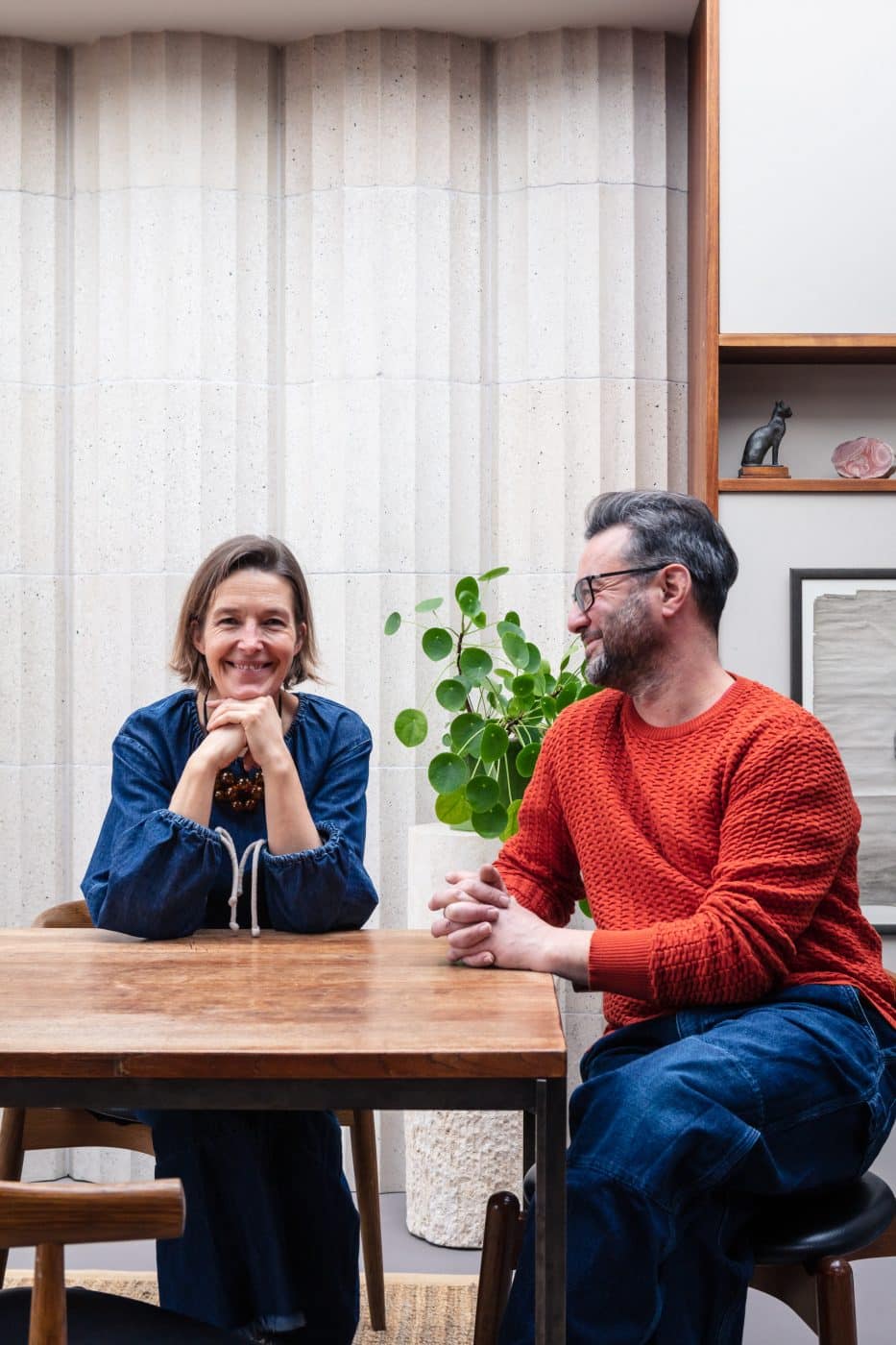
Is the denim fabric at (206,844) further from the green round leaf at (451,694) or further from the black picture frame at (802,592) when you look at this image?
the black picture frame at (802,592)

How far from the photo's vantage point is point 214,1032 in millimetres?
1428

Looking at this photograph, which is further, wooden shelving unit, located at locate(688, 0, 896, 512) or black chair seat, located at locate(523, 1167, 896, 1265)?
wooden shelving unit, located at locate(688, 0, 896, 512)

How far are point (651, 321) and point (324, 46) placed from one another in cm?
111

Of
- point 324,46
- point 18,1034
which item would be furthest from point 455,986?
point 324,46

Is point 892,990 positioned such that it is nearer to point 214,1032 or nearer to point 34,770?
point 214,1032

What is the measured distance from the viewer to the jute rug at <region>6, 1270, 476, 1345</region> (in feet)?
8.44

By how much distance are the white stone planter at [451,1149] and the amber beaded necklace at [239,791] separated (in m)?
0.88

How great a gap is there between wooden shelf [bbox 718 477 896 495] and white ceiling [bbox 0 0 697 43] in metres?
1.22

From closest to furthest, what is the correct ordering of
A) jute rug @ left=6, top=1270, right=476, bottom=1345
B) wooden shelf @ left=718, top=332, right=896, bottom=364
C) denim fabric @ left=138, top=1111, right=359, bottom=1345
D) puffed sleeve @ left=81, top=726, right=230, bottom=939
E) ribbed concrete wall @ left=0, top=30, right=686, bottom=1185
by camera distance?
→ 1. puffed sleeve @ left=81, top=726, right=230, bottom=939
2. denim fabric @ left=138, top=1111, right=359, bottom=1345
3. jute rug @ left=6, top=1270, right=476, bottom=1345
4. wooden shelf @ left=718, top=332, right=896, bottom=364
5. ribbed concrete wall @ left=0, top=30, right=686, bottom=1185

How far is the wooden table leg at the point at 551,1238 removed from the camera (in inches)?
55.5

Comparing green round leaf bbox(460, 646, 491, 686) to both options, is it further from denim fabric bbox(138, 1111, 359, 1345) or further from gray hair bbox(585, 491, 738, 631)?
denim fabric bbox(138, 1111, 359, 1345)

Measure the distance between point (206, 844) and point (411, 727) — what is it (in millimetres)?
991

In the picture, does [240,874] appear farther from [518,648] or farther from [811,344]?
[811,344]

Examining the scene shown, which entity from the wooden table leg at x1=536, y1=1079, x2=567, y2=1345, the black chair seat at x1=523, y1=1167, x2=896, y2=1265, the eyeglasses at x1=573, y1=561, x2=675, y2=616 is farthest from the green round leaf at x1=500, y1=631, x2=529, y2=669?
the wooden table leg at x1=536, y1=1079, x2=567, y2=1345
